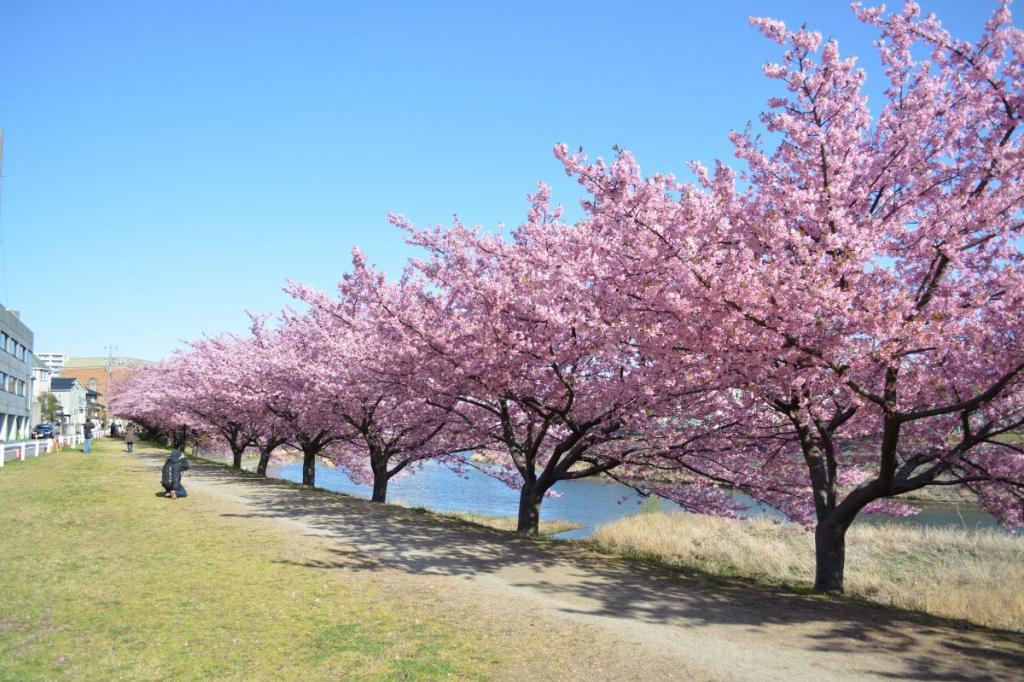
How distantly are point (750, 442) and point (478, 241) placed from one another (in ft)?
24.0

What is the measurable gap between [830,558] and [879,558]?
14.2m

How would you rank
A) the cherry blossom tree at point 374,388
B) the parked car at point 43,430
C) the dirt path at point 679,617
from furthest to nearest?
1. the parked car at point 43,430
2. the cherry blossom tree at point 374,388
3. the dirt path at point 679,617

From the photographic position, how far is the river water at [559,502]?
36.8 meters

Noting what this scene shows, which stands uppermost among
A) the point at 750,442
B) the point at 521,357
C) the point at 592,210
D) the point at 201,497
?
the point at 592,210

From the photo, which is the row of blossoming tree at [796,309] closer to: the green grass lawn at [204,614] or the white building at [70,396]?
the green grass lawn at [204,614]

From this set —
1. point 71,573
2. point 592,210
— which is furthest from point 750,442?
point 71,573

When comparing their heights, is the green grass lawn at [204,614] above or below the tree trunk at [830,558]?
below

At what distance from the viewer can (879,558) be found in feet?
74.2

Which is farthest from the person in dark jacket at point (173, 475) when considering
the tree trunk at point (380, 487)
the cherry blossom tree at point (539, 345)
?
the cherry blossom tree at point (539, 345)

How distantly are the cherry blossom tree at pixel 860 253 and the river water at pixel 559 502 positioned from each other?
20.5 m

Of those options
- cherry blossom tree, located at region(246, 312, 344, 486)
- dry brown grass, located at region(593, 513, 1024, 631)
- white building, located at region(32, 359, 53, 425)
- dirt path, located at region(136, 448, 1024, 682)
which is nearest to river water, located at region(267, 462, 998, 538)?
dry brown grass, located at region(593, 513, 1024, 631)

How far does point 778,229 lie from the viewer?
7.98 metres

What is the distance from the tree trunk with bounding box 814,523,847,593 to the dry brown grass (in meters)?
1.10

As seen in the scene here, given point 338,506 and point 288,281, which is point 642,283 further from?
point 288,281
